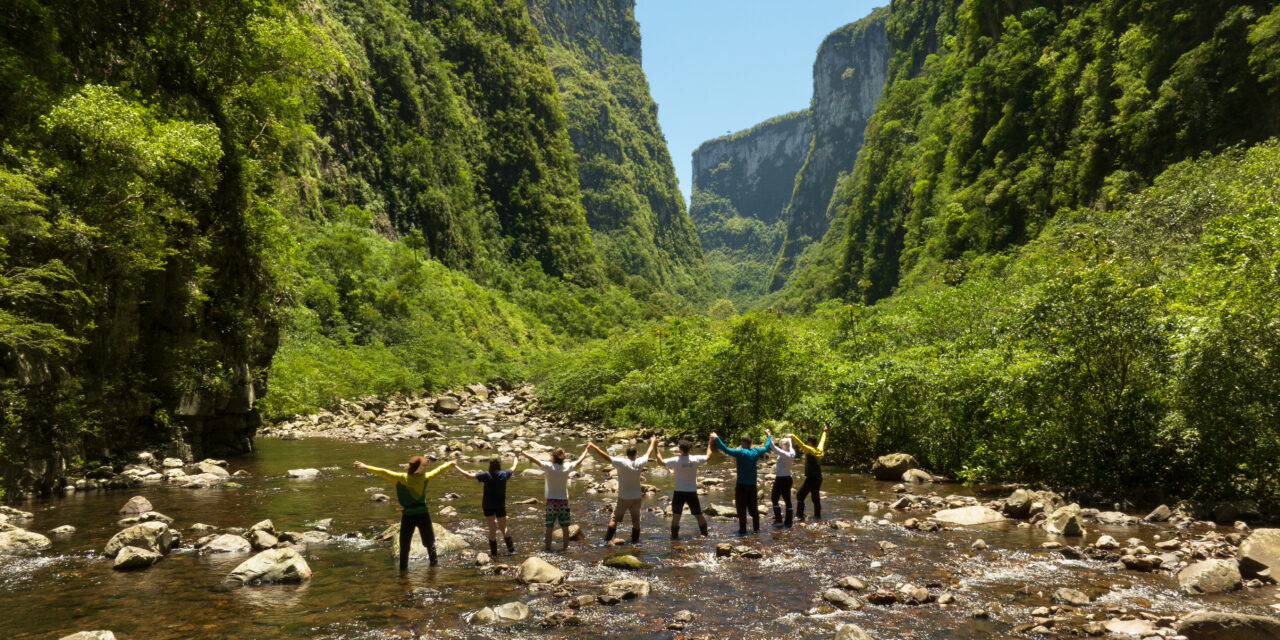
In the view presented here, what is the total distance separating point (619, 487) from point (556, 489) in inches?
49.9

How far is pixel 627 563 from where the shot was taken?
34.4ft

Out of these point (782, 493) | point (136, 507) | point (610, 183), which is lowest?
point (136, 507)

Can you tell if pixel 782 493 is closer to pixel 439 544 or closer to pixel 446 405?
pixel 439 544

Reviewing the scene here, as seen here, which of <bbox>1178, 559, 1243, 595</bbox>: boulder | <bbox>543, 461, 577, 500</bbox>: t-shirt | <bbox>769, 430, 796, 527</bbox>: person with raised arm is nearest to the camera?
<bbox>1178, 559, 1243, 595</bbox>: boulder

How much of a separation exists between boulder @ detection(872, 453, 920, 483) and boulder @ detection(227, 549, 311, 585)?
Result: 1467cm

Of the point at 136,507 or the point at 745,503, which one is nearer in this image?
the point at 745,503

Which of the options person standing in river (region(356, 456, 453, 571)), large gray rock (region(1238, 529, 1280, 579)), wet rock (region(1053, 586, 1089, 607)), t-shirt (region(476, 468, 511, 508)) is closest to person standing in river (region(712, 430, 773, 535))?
t-shirt (region(476, 468, 511, 508))

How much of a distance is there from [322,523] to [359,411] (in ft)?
78.2

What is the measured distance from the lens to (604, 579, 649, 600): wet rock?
8953 mm

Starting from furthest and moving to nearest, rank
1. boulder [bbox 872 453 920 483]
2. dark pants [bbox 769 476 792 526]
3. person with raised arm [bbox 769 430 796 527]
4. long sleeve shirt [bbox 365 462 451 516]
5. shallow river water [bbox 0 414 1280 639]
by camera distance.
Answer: boulder [bbox 872 453 920 483]
dark pants [bbox 769 476 792 526]
person with raised arm [bbox 769 430 796 527]
long sleeve shirt [bbox 365 462 451 516]
shallow river water [bbox 0 414 1280 639]

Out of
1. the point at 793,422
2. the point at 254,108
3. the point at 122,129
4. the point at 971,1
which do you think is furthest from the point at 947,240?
the point at 122,129

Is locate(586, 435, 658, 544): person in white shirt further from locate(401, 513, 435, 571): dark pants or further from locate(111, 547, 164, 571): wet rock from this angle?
locate(111, 547, 164, 571): wet rock

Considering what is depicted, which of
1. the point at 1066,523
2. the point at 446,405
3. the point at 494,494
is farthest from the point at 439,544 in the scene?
the point at 446,405

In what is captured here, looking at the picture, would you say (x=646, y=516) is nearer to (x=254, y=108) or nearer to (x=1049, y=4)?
(x=254, y=108)
